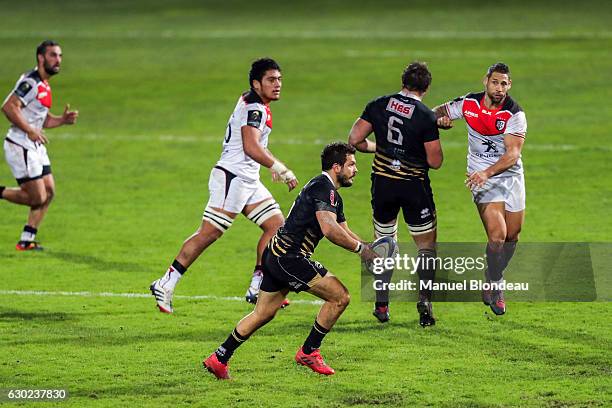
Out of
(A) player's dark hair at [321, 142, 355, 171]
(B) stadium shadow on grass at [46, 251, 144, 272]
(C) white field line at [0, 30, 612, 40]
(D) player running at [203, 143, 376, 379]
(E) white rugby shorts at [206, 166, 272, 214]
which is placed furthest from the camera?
(C) white field line at [0, 30, 612, 40]

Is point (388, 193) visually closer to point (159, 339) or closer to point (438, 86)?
point (159, 339)

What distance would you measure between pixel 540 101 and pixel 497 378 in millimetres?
16872

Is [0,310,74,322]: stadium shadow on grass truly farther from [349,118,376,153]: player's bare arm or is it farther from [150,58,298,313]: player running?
[349,118,376,153]: player's bare arm

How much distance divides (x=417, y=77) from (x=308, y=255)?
2.63 meters

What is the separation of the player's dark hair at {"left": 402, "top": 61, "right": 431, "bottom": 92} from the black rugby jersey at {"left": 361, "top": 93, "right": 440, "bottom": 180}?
0.43ft

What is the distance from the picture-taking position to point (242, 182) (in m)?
13.9

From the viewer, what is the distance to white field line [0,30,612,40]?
36500mm

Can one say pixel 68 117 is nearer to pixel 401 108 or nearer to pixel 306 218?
pixel 401 108

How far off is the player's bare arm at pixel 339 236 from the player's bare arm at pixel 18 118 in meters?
6.99

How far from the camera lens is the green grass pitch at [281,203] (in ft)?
37.3

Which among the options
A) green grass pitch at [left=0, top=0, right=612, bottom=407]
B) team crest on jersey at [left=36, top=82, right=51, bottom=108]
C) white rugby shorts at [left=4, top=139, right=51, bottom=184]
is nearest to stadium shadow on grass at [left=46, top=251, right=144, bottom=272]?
green grass pitch at [left=0, top=0, right=612, bottom=407]

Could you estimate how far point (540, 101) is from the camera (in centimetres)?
2731

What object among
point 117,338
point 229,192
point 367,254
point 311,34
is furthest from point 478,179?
→ point 311,34

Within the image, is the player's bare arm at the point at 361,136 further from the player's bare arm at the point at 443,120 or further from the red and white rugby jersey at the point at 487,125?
the red and white rugby jersey at the point at 487,125
